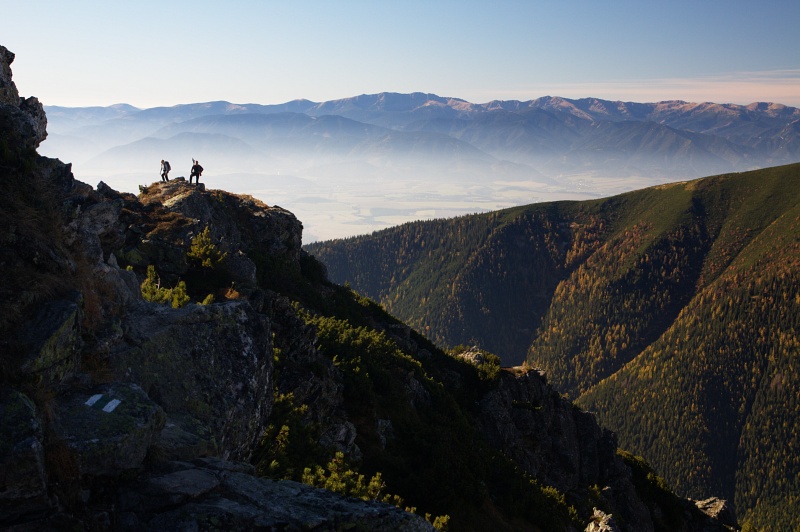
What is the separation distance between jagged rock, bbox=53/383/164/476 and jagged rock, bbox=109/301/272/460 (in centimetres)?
132

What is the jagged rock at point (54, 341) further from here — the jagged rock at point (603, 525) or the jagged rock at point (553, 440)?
the jagged rock at point (553, 440)

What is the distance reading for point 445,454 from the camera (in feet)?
90.6

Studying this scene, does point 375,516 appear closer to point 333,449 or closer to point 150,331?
point 150,331

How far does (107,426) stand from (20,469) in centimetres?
213

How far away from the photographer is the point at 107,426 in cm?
1107

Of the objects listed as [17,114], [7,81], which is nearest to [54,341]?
[17,114]

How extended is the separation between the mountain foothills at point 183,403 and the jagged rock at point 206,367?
5cm

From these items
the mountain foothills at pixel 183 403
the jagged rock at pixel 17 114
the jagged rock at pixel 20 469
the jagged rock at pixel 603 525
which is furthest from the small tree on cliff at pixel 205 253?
the jagged rock at pixel 603 525

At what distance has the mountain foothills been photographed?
1027 cm

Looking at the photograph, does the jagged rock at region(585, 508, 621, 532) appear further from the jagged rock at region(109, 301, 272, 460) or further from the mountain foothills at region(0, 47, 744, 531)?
the jagged rock at region(109, 301, 272, 460)

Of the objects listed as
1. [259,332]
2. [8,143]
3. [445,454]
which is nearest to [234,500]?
[259,332]

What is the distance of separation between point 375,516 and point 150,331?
912cm

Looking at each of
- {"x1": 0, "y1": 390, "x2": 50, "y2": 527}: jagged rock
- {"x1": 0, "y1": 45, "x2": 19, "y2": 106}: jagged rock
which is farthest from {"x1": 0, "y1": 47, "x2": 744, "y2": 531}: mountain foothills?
{"x1": 0, "y1": 45, "x2": 19, "y2": 106}: jagged rock

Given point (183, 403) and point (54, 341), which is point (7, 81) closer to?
point (54, 341)
